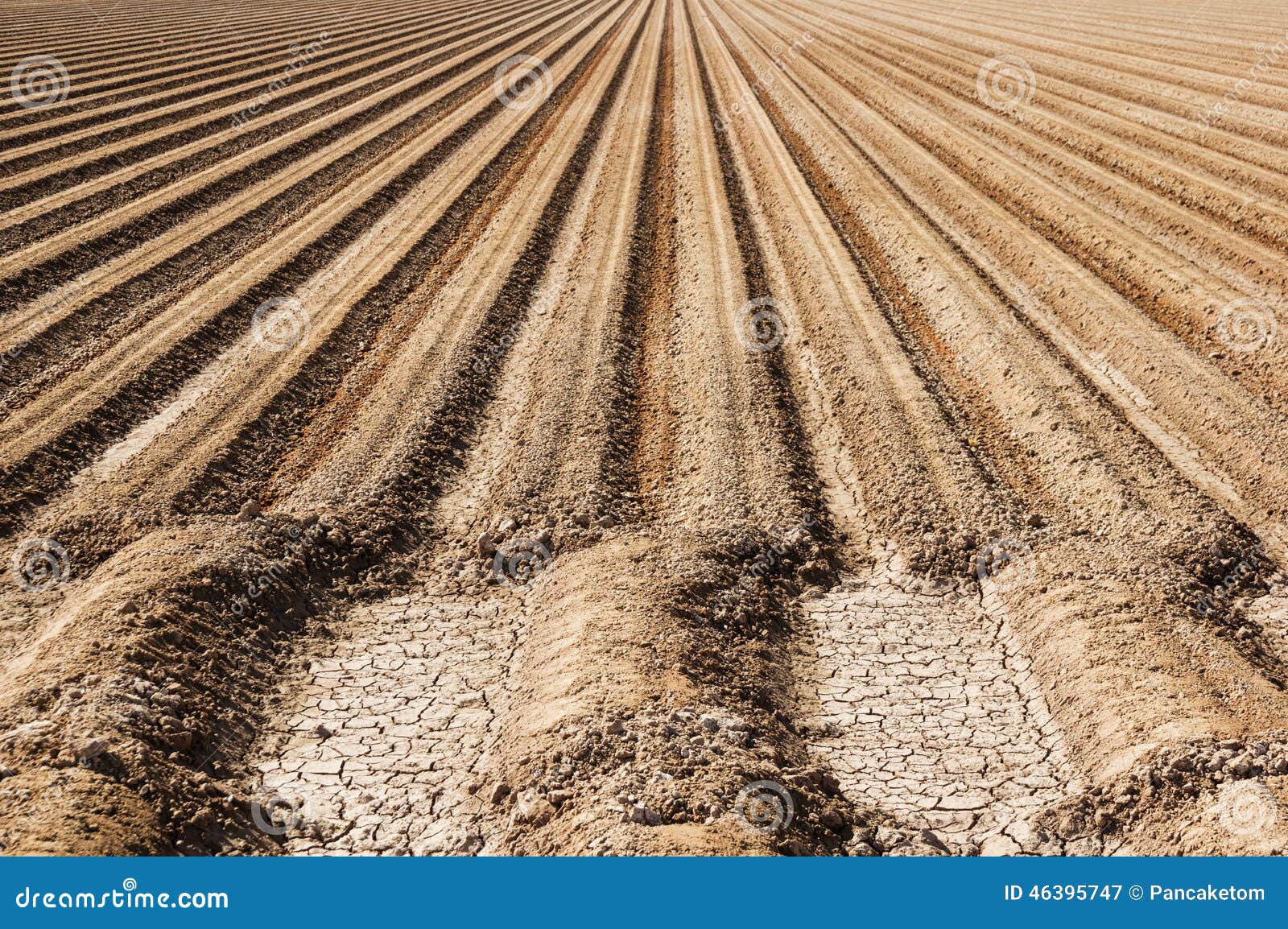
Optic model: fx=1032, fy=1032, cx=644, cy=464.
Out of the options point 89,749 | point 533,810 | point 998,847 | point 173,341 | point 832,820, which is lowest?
point 998,847

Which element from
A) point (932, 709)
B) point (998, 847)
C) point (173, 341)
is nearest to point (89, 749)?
point (998, 847)

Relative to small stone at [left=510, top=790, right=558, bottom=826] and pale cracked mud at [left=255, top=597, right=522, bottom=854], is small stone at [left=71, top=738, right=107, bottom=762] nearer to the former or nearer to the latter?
pale cracked mud at [left=255, top=597, right=522, bottom=854]

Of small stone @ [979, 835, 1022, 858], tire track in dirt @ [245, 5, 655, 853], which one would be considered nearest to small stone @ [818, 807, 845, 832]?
small stone @ [979, 835, 1022, 858]

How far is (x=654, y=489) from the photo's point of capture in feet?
27.5

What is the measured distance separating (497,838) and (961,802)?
2417 millimetres

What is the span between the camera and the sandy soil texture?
207 inches

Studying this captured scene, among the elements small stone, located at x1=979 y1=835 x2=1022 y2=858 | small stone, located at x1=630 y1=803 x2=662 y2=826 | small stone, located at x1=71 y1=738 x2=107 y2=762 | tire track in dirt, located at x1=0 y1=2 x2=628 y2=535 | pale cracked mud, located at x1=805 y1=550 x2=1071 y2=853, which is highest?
tire track in dirt, located at x1=0 y1=2 x2=628 y2=535

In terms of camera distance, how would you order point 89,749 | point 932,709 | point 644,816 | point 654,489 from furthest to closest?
1. point 654,489
2. point 932,709
3. point 89,749
4. point 644,816

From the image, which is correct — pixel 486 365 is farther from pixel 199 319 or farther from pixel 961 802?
pixel 961 802

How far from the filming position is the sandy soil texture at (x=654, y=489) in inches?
207

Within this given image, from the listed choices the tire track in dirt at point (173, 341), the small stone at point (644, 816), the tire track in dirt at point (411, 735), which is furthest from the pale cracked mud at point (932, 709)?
the tire track in dirt at point (173, 341)

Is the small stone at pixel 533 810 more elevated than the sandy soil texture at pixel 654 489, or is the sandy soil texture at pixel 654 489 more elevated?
the sandy soil texture at pixel 654 489

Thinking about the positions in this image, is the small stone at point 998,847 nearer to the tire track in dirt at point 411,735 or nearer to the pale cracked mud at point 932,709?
the pale cracked mud at point 932,709

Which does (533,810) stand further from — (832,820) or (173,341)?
(173,341)
